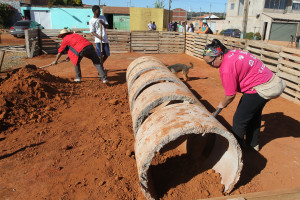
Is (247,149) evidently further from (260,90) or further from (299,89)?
(299,89)

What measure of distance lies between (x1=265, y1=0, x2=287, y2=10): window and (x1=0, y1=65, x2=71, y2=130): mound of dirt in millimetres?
40427

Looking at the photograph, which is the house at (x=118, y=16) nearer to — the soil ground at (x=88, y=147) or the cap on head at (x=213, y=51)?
the soil ground at (x=88, y=147)

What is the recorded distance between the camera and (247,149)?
4121 millimetres

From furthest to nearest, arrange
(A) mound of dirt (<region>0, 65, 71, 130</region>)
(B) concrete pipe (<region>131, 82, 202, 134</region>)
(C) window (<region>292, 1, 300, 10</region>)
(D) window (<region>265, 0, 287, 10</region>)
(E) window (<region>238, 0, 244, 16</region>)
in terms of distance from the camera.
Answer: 1. (C) window (<region>292, 1, 300, 10</region>)
2. (E) window (<region>238, 0, 244, 16</region>)
3. (D) window (<region>265, 0, 287, 10</region>)
4. (A) mound of dirt (<region>0, 65, 71, 130</region>)
5. (B) concrete pipe (<region>131, 82, 202, 134</region>)

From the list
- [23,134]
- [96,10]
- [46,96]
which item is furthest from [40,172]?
[96,10]

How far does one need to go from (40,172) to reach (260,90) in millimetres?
3473

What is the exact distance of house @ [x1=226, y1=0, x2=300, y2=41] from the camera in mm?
32219

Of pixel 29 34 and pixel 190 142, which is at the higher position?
pixel 29 34

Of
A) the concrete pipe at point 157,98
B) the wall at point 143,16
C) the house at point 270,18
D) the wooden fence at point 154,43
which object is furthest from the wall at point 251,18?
the concrete pipe at point 157,98

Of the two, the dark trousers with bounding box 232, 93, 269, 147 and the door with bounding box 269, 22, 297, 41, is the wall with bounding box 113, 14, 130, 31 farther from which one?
the dark trousers with bounding box 232, 93, 269, 147

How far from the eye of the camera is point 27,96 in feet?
18.4

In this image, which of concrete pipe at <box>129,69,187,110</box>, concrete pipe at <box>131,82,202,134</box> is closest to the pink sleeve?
concrete pipe at <box>131,82,202,134</box>

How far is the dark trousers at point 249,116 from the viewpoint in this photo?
11.3 ft

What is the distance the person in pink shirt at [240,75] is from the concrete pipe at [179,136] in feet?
1.69
